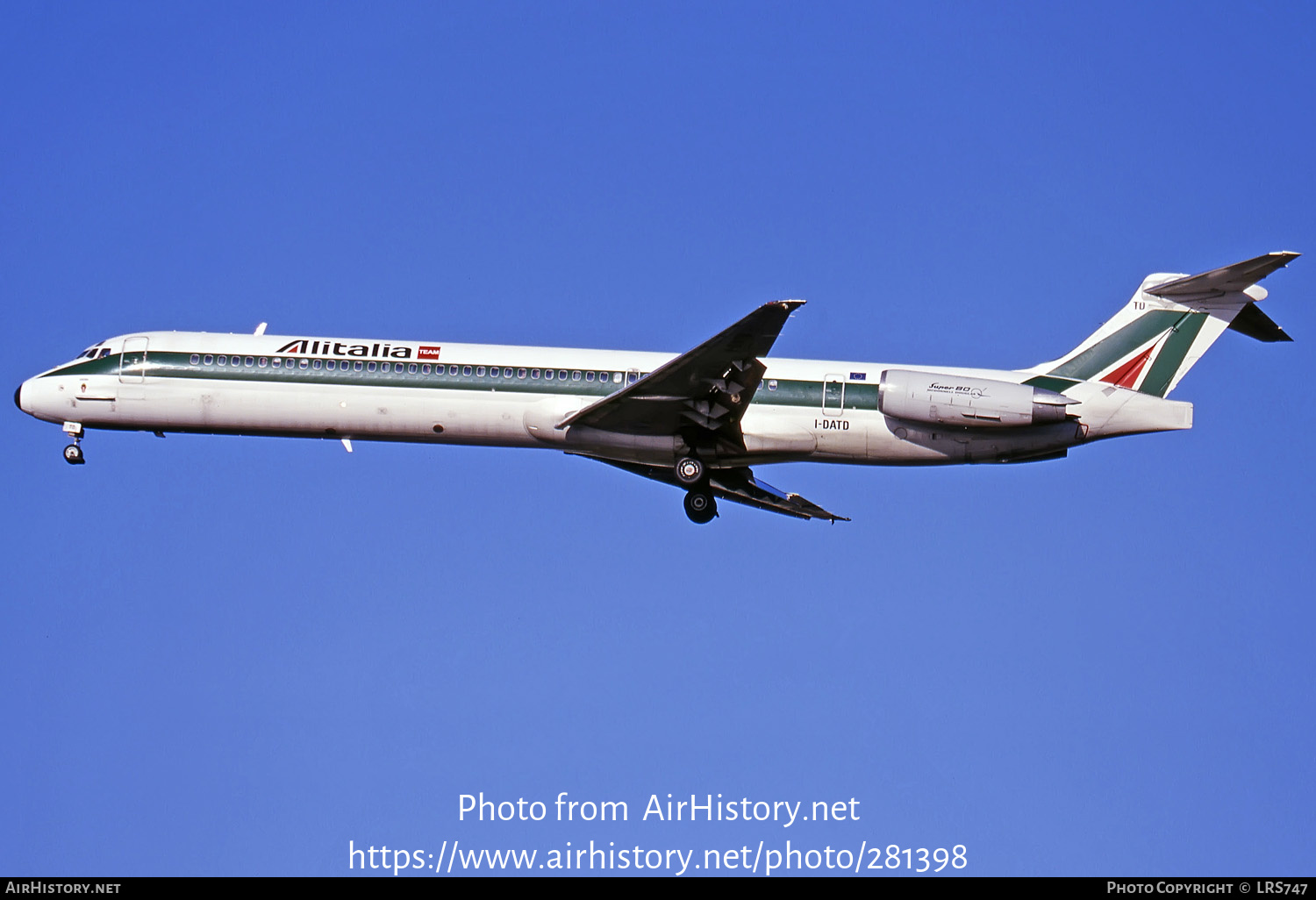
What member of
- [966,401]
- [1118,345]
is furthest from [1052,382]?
[966,401]

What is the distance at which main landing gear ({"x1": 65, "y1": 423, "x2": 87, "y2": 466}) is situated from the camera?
3044 centimetres

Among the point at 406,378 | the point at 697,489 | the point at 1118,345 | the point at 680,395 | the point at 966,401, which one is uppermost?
the point at 1118,345

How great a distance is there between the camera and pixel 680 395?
27797mm

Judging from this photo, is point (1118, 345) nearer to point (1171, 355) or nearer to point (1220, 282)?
point (1171, 355)

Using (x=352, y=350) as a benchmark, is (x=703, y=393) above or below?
below

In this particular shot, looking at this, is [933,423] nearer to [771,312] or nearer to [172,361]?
[771,312]

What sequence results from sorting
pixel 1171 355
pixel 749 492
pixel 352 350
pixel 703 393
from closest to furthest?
1. pixel 703 393
2. pixel 1171 355
3. pixel 352 350
4. pixel 749 492

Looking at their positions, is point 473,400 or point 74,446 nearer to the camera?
point 473,400

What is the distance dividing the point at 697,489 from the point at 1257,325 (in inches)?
435

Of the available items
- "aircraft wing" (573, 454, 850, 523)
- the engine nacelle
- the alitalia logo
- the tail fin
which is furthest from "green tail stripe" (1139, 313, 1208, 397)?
the alitalia logo

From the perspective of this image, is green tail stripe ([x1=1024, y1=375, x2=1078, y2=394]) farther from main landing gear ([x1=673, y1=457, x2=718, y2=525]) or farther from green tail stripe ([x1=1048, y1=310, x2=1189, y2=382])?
main landing gear ([x1=673, y1=457, x2=718, y2=525])

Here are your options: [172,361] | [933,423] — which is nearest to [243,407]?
[172,361]

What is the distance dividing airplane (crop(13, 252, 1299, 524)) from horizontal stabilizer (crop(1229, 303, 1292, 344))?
3 cm
